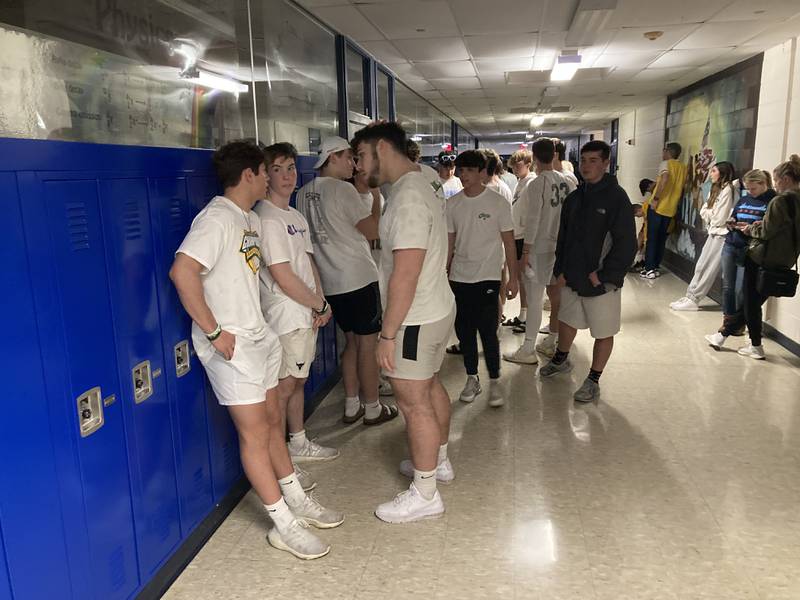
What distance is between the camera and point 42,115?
5.67 ft

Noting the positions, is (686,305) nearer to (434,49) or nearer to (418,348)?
(434,49)

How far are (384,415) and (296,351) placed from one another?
1.09m

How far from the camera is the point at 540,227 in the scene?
14.5ft

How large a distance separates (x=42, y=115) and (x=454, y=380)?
313 cm

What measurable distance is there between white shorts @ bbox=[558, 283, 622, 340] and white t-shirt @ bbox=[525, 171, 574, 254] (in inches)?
25.3

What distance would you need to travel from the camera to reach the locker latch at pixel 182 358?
226 centimetres

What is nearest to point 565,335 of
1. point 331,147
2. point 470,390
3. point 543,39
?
point 470,390

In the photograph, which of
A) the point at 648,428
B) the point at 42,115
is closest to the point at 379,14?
the point at 42,115

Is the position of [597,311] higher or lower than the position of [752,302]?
higher

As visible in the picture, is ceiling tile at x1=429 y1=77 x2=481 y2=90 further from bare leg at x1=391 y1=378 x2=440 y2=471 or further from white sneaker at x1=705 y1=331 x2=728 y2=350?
bare leg at x1=391 y1=378 x2=440 y2=471

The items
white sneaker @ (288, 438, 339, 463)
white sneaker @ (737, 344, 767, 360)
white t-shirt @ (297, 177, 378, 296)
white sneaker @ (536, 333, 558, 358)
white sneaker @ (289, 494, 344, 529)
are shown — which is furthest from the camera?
white sneaker @ (536, 333, 558, 358)

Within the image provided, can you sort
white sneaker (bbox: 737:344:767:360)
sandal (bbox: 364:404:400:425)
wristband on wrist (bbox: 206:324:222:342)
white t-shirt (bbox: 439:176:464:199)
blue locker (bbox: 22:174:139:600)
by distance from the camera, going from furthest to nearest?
1. white t-shirt (bbox: 439:176:464:199)
2. white sneaker (bbox: 737:344:767:360)
3. sandal (bbox: 364:404:400:425)
4. wristband on wrist (bbox: 206:324:222:342)
5. blue locker (bbox: 22:174:139:600)

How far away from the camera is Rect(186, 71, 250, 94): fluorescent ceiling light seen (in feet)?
8.77

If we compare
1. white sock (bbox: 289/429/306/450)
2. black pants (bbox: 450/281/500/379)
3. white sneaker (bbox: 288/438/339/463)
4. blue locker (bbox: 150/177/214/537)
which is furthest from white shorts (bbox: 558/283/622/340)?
blue locker (bbox: 150/177/214/537)
